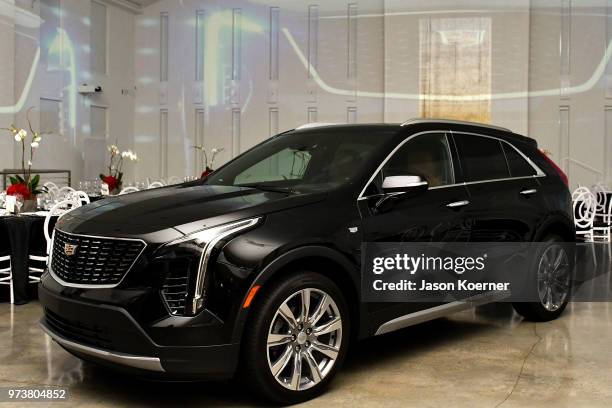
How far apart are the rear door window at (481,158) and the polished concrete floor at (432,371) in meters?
1.11

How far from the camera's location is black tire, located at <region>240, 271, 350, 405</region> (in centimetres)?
316

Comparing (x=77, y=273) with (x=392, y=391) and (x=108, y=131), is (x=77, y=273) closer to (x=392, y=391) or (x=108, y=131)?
(x=392, y=391)

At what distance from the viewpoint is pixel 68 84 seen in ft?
46.1

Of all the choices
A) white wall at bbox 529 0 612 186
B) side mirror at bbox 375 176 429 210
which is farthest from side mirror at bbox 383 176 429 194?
white wall at bbox 529 0 612 186

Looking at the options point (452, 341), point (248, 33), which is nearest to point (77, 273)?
point (452, 341)

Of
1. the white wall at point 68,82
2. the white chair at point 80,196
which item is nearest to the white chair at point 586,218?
the white chair at point 80,196

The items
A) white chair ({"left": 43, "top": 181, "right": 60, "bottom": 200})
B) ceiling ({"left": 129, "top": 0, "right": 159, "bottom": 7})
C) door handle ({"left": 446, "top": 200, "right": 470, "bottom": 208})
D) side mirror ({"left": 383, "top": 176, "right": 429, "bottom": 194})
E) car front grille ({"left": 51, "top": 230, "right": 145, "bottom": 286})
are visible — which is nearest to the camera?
car front grille ({"left": 51, "top": 230, "right": 145, "bottom": 286})

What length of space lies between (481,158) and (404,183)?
1134 millimetres

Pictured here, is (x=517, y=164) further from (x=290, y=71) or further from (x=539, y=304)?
(x=290, y=71)

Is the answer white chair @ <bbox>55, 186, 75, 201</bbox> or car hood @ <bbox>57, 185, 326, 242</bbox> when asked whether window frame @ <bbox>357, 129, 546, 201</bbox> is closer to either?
car hood @ <bbox>57, 185, 326, 242</bbox>

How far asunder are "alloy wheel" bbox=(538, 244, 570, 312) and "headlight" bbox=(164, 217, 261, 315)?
2.65m

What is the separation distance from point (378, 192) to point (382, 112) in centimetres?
1190

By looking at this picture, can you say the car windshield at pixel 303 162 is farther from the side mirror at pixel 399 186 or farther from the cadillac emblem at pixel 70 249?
the cadillac emblem at pixel 70 249

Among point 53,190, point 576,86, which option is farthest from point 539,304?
point 576,86
